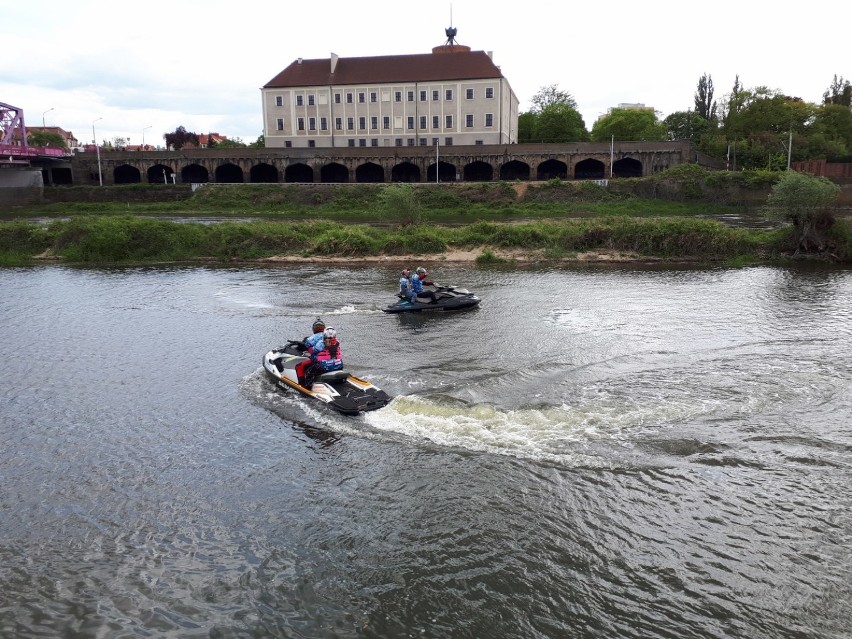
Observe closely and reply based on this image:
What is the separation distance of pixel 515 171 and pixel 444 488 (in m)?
75.4

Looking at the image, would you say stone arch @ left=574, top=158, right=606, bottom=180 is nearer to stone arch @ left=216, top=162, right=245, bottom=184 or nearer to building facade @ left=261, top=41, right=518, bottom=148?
building facade @ left=261, top=41, right=518, bottom=148

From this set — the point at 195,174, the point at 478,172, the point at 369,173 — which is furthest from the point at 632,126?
the point at 195,174

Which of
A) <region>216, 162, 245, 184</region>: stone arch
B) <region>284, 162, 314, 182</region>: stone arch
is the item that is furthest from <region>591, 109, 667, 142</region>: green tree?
<region>216, 162, 245, 184</region>: stone arch

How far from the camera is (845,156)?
262 ft

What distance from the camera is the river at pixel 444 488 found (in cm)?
880

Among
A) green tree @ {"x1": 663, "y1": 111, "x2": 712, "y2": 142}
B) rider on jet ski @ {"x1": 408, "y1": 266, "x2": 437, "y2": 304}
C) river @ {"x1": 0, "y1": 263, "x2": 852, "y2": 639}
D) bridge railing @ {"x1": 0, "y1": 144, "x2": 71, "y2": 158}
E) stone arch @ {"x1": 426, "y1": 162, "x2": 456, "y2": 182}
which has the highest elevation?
green tree @ {"x1": 663, "y1": 111, "x2": 712, "y2": 142}

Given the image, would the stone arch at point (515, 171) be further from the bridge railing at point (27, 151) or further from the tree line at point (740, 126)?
the bridge railing at point (27, 151)

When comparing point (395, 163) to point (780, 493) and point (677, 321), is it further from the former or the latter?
point (780, 493)

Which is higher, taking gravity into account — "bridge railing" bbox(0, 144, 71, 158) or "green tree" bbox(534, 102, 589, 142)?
"green tree" bbox(534, 102, 589, 142)

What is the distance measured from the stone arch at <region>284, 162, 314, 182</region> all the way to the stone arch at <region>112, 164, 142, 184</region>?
21.0m

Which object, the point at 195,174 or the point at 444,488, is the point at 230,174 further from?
the point at 444,488

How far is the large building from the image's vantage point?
87.2 m

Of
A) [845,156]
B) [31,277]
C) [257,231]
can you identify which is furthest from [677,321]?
[845,156]

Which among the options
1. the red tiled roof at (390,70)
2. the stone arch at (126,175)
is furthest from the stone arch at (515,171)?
the stone arch at (126,175)
